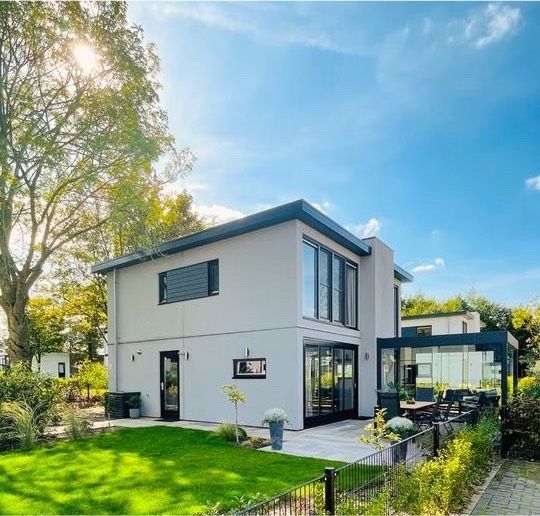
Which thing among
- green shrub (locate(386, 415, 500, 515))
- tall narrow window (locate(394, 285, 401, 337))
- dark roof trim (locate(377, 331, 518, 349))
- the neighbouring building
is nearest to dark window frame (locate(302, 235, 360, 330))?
dark roof trim (locate(377, 331, 518, 349))

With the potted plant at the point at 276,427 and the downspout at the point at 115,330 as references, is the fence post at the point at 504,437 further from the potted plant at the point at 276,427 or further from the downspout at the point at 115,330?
the downspout at the point at 115,330

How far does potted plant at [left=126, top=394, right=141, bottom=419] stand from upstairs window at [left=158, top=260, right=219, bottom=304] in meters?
3.33

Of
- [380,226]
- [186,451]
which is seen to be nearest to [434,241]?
[380,226]

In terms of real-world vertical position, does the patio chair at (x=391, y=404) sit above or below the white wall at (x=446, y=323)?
below

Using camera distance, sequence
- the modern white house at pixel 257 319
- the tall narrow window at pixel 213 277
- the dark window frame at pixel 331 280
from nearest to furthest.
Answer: the modern white house at pixel 257 319 → the dark window frame at pixel 331 280 → the tall narrow window at pixel 213 277

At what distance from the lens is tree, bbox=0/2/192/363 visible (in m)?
11.2

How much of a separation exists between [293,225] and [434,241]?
14.0 m

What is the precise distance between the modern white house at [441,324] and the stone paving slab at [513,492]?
1521 cm

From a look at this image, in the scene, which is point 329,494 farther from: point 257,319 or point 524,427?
point 257,319

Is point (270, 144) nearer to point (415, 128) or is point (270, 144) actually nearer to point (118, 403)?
point (415, 128)

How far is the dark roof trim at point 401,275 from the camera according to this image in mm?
18541

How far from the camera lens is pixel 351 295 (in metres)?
15.3

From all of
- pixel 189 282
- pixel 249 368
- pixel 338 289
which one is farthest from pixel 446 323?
pixel 189 282

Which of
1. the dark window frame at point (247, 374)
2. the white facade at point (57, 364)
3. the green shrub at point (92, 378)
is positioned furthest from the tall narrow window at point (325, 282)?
the white facade at point (57, 364)
